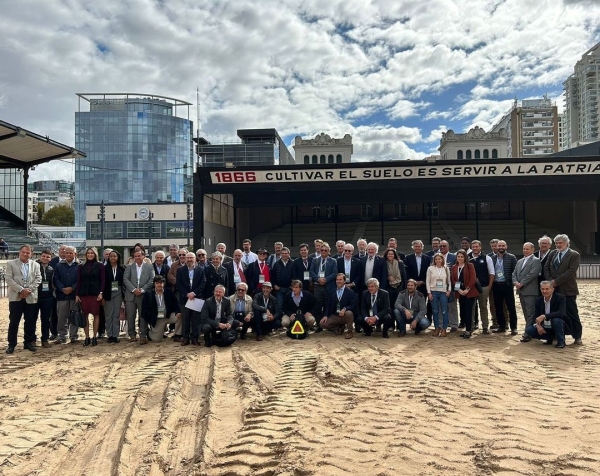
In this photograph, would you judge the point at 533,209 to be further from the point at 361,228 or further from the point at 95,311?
the point at 95,311

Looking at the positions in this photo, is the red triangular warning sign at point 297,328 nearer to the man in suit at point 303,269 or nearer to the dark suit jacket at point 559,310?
the man in suit at point 303,269

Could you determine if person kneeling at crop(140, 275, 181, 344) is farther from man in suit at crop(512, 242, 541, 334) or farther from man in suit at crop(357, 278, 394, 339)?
man in suit at crop(512, 242, 541, 334)

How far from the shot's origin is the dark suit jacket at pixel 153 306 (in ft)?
23.7

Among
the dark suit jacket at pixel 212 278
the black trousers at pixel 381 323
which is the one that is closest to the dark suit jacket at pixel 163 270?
the dark suit jacket at pixel 212 278

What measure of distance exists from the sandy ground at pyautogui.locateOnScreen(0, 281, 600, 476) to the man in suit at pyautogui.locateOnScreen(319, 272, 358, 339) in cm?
94

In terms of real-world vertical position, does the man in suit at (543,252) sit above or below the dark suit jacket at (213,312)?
above

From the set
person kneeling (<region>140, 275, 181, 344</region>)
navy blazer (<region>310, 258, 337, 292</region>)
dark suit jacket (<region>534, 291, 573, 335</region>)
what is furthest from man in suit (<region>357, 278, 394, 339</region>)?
person kneeling (<region>140, 275, 181, 344</region>)

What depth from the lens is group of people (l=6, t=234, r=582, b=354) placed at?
6891 mm

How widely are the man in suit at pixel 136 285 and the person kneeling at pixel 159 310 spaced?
89mm

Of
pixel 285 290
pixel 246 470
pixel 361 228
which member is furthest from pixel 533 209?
pixel 246 470

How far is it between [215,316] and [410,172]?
1518cm

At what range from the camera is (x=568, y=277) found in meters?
6.34

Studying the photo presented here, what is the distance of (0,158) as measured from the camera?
2397 cm

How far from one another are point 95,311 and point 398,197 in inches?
721
